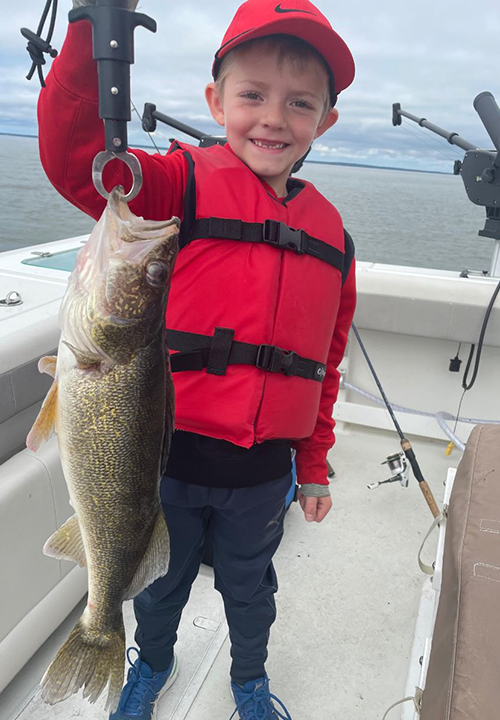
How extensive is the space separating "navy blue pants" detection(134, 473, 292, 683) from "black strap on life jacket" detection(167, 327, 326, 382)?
41 cm

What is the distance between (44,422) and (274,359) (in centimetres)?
69

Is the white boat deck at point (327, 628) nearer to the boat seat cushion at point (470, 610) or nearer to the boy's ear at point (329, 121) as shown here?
the boat seat cushion at point (470, 610)

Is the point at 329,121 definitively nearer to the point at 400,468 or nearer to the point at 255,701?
the point at 255,701

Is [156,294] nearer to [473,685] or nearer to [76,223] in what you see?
[473,685]

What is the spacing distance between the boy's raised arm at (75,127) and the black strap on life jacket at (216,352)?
45cm

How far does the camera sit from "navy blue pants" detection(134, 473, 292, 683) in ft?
5.80

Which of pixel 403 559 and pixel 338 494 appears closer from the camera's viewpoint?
pixel 403 559

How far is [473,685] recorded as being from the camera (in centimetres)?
113

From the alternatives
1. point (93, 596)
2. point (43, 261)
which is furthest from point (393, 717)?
point (43, 261)

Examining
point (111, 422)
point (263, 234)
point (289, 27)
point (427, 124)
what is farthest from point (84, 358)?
point (427, 124)

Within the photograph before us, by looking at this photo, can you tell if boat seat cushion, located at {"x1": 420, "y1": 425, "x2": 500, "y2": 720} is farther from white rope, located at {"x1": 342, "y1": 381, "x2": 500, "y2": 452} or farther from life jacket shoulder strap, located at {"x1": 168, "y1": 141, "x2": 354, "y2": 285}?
white rope, located at {"x1": 342, "y1": 381, "x2": 500, "y2": 452}

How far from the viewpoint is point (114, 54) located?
3.11 feet

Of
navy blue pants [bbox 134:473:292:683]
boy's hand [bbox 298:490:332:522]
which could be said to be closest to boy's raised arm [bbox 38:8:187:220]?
navy blue pants [bbox 134:473:292:683]

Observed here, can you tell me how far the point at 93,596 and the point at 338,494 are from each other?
2397 mm
